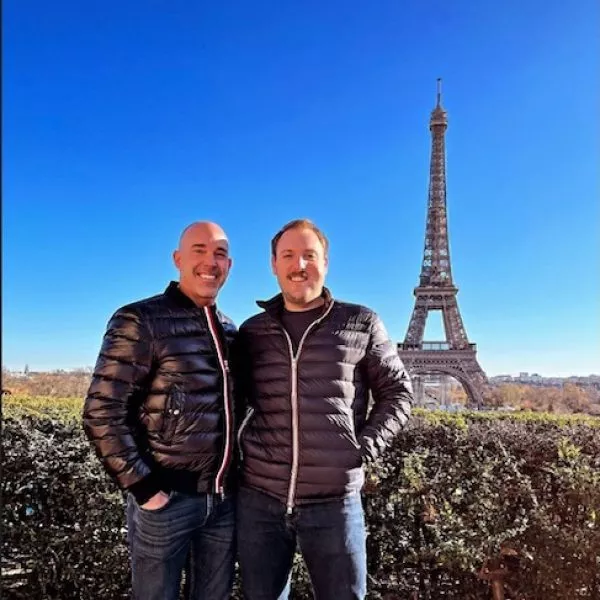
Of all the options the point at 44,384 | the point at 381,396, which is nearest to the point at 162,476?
the point at 381,396

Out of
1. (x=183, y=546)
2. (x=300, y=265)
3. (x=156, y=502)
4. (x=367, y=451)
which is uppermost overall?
(x=300, y=265)

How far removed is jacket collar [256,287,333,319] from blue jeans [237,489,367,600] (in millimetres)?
713

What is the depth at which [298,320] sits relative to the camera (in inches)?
91.7

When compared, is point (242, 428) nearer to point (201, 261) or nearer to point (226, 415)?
point (226, 415)

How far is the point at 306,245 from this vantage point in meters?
2.27

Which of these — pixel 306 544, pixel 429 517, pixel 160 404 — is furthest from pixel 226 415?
pixel 429 517

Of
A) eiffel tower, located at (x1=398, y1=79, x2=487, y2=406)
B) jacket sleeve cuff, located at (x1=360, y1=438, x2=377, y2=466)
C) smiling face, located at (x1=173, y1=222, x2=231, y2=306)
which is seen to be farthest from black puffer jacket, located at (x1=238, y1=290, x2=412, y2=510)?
eiffel tower, located at (x1=398, y1=79, x2=487, y2=406)

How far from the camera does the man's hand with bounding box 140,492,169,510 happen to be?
2.04 meters

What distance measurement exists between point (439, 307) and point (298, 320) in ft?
85.4

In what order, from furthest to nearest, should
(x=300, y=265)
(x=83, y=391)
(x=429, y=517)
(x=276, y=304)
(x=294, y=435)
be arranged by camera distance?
(x=83, y=391) → (x=429, y=517) → (x=276, y=304) → (x=300, y=265) → (x=294, y=435)

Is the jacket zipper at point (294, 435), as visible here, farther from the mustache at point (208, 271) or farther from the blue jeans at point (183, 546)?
the mustache at point (208, 271)

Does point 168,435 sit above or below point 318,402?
below

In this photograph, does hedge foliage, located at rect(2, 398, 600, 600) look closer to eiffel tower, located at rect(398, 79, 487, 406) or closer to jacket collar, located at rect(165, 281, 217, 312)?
jacket collar, located at rect(165, 281, 217, 312)

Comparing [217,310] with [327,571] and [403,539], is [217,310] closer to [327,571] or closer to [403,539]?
[327,571]
